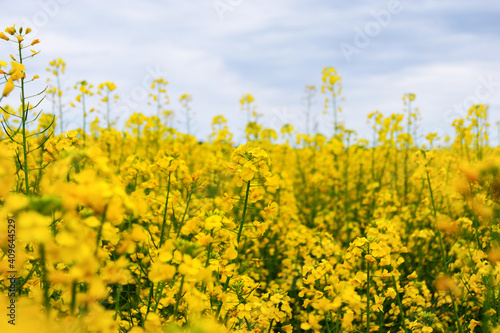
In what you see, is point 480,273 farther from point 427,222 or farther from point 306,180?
point 306,180

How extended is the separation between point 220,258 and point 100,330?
0.96 m

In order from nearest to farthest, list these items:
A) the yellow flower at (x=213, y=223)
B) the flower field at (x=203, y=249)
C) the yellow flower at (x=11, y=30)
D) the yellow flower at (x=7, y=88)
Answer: the flower field at (x=203, y=249)
the yellow flower at (x=213, y=223)
the yellow flower at (x=7, y=88)
the yellow flower at (x=11, y=30)

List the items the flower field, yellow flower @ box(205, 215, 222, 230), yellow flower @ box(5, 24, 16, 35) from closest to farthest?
the flower field → yellow flower @ box(205, 215, 222, 230) → yellow flower @ box(5, 24, 16, 35)

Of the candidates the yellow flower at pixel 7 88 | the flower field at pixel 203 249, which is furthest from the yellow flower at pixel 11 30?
the yellow flower at pixel 7 88

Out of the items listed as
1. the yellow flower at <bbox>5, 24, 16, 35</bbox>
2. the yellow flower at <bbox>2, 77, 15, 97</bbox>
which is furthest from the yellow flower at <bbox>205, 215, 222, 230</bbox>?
the yellow flower at <bbox>5, 24, 16, 35</bbox>

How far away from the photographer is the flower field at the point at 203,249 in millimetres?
945

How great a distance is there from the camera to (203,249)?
4.19 feet

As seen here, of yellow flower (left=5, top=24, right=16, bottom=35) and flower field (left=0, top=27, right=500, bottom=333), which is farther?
yellow flower (left=5, top=24, right=16, bottom=35)

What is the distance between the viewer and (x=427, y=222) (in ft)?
16.0

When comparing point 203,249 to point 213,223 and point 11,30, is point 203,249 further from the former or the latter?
point 11,30

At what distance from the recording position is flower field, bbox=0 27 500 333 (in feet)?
3.10

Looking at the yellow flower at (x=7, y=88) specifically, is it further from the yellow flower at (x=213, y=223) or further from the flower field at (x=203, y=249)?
the yellow flower at (x=213, y=223)

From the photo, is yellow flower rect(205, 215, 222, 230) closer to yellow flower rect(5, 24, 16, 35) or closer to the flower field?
the flower field

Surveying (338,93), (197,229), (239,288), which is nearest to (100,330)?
(197,229)
